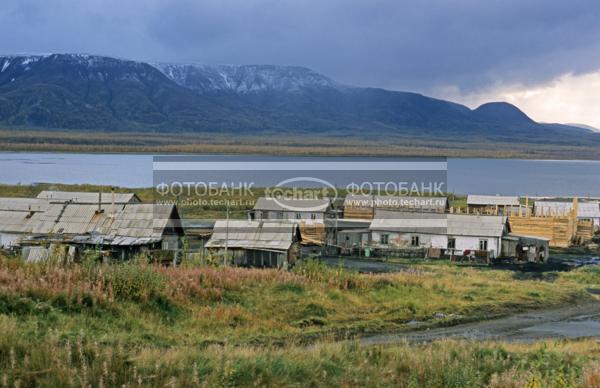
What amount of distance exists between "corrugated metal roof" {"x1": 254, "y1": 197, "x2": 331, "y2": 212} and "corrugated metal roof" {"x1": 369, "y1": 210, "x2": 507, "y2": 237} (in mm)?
5601

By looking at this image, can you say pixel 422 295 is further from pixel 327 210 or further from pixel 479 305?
pixel 327 210

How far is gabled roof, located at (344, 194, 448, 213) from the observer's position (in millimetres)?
60750

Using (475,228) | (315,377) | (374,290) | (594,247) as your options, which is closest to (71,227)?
(374,290)

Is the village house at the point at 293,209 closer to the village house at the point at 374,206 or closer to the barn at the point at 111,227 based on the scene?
the village house at the point at 374,206

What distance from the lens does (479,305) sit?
2769cm

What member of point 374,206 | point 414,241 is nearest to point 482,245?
point 414,241

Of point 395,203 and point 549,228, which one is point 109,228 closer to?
point 395,203

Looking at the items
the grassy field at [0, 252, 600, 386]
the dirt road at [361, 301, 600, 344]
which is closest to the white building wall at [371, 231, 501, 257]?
the grassy field at [0, 252, 600, 386]

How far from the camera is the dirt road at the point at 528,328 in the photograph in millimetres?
20766

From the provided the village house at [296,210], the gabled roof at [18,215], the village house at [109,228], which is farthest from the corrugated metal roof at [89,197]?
the village house at [296,210]

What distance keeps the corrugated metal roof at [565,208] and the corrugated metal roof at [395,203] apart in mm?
8924

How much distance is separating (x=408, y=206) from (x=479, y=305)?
3548cm

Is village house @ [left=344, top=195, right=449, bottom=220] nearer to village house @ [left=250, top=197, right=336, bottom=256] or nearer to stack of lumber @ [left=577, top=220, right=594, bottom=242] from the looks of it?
village house @ [left=250, top=197, right=336, bottom=256]

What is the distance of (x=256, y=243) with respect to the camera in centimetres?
3762
